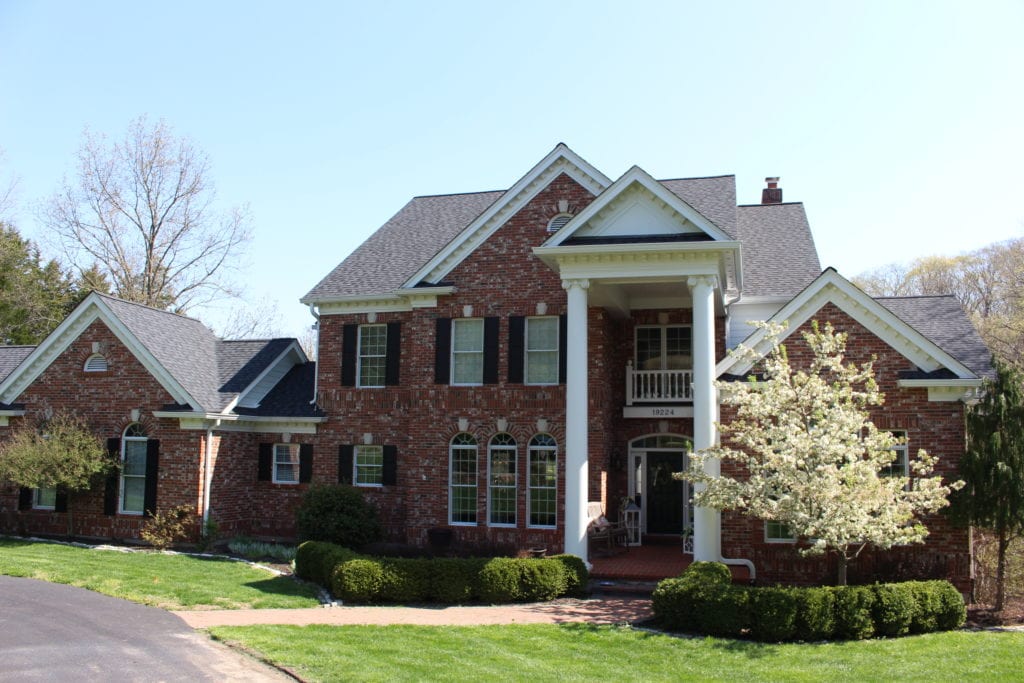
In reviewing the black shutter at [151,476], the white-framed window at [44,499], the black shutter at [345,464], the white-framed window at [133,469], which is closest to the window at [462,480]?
the black shutter at [345,464]

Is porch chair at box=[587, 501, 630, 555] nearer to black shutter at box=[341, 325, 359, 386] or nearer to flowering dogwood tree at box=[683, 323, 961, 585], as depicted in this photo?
flowering dogwood tree at box=[683, 323, 961, 585]

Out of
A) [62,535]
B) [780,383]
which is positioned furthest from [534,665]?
[62,535]

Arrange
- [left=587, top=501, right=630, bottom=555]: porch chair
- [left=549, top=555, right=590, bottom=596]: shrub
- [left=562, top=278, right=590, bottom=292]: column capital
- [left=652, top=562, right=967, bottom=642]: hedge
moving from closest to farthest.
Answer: [left=652, top=562, right=967, bottom=642]: hedge → [left=549, top=555, right=590, bottom=596]: shrub → [left=562, top=278, right=590, bottom=292]: column capital → [left=587, top=501, right=630, bottom=555]: porch chair

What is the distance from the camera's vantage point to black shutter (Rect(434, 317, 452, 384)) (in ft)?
69.1

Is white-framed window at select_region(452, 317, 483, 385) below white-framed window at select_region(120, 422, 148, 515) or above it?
above

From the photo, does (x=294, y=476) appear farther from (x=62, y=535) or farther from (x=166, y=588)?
(x=166, y=588)

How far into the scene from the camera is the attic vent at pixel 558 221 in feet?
67.6

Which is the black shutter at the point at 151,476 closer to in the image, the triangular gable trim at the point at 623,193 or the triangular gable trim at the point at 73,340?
the triangular gable trim at the point at 73,340

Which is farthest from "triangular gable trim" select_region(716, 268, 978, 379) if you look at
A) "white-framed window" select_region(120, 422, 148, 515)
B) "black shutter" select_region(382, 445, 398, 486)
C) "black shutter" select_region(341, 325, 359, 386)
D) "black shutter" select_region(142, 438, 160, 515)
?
"white-framed window" select_region(120, 422, 148, 515)

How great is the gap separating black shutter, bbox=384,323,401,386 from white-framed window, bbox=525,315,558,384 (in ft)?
13.5

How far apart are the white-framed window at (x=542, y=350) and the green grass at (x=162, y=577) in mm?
7340

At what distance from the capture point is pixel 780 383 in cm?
1455

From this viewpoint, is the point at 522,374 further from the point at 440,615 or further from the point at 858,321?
the point at 858,321

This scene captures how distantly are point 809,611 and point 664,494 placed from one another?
9035 millimetres
